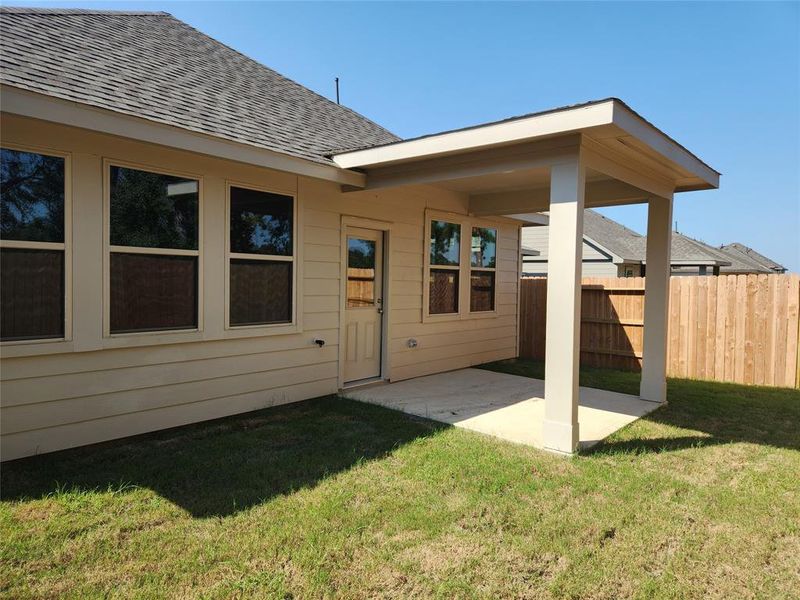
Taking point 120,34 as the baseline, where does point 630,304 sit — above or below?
below

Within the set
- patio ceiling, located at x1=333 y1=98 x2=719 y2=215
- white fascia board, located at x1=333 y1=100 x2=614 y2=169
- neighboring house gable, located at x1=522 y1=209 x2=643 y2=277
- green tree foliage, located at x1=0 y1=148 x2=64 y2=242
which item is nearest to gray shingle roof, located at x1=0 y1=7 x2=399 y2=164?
white fascia board, located at x1=333 y1=100 x2=614 y2=169

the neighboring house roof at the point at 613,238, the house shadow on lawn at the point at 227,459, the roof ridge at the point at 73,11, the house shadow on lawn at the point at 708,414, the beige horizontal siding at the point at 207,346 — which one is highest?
the roof ridge at the point at 73,11

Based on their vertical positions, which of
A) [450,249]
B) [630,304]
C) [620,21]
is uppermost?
[620,21]

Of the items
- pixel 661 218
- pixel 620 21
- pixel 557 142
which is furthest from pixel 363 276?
pixel 620 21

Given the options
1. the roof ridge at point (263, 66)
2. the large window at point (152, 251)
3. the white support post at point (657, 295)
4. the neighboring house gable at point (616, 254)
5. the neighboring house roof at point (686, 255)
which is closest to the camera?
the large window at point (152, 251)

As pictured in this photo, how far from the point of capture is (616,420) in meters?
5.25

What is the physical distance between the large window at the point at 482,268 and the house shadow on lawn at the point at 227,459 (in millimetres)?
3909

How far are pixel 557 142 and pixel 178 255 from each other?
144 inches

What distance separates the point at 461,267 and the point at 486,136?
3886mm

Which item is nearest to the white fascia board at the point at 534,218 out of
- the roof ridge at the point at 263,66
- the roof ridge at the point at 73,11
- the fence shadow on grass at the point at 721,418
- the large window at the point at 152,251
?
the roof ridge at the point at 263,66

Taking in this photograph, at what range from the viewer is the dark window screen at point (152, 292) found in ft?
13.8

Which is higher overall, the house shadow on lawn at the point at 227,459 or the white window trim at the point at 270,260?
the white window trim at the point at 270,260

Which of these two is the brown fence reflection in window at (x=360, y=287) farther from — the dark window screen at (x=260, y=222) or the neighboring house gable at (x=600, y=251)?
the neighboring house gable at (x=600, y=251)

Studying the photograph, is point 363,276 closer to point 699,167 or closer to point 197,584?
point 699,167
